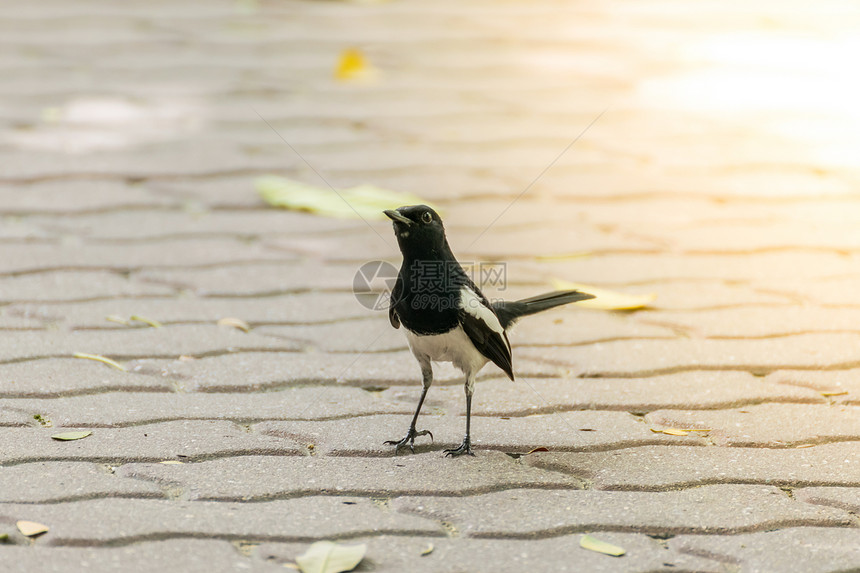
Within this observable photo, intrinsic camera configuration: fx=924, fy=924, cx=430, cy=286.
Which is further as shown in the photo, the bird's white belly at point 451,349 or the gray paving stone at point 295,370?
the gray paving stone at point 295,370

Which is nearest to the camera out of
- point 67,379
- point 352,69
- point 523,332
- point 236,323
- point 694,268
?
point 67,379

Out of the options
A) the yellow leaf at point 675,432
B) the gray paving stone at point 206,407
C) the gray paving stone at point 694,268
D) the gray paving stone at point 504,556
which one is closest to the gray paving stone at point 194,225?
the gray paving stone at point 694,268

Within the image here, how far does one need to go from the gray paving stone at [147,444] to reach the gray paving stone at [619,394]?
582 mm

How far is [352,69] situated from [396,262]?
2442 millimetres

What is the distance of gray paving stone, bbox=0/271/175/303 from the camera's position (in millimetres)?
3461

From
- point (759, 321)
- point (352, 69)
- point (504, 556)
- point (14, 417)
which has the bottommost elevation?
point (504, 556)

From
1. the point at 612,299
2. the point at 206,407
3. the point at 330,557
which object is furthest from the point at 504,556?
the point at 612,299

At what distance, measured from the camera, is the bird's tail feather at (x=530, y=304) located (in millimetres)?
3057

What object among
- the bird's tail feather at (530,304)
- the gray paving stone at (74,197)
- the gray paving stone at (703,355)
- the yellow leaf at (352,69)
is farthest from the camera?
the yellow leaf at (352,69)

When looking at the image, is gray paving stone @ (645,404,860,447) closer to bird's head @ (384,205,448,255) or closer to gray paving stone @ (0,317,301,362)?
bird's head @ (384,205,448,255)

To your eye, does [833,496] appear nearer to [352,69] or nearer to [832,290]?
[832,290]

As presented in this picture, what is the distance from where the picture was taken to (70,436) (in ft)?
8.24

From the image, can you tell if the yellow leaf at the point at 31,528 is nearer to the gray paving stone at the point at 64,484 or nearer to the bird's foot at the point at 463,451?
the gray paving stone at the point at 64,484

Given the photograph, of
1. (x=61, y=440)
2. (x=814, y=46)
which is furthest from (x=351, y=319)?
(x=814, y=46)
